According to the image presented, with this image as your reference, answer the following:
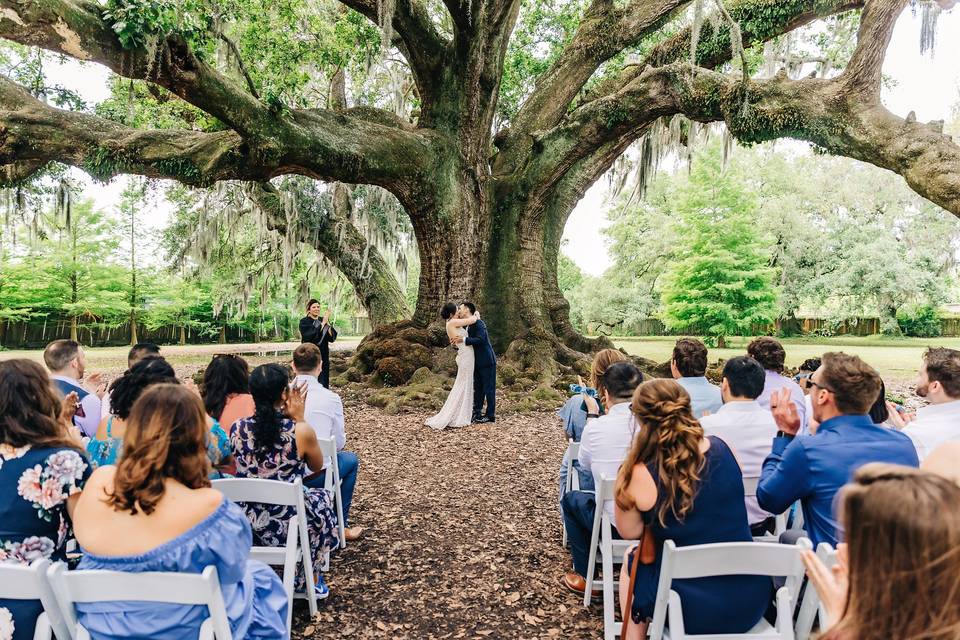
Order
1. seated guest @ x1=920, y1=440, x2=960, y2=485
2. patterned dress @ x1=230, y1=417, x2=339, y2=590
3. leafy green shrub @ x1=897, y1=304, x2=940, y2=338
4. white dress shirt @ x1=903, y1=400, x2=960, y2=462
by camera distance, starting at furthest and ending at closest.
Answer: leafy green shrub @ x1=897, y1=304, x2=940, y2=338 < patterned dress @ x1=230, y1=417, x2=339, y2=590 < white dress shirt @ x1=903, y1=400, x2=960, y2=462 < seated guest @ x1=920, y1=440, x2=960, y2=485

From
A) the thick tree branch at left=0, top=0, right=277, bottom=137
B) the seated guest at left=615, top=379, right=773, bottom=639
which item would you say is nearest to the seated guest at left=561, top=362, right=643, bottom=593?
the seated guest at left=615, top=379, right=773, bottom=639

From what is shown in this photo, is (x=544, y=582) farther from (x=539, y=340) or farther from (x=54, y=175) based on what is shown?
(x=54, y=175)

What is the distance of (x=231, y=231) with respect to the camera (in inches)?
535

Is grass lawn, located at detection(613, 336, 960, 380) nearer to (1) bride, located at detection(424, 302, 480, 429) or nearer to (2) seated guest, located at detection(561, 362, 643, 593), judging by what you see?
(1) bride, located at detection(424, 302, 480, 429)

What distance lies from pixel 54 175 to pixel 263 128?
531 centimetres

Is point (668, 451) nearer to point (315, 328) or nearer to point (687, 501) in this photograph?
point (687, 501)

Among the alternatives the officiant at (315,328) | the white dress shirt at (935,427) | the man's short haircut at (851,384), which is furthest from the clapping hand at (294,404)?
the officiant at (315,328)

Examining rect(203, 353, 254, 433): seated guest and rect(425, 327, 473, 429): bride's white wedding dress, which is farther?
rect(425, 327, 473, 429): bride's white wedding dress

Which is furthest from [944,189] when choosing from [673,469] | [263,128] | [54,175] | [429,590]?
[54,175]

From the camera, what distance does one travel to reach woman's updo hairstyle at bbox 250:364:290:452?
111 inches

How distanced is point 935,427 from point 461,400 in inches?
205

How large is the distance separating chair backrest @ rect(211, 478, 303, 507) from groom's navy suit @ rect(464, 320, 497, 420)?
15.5ft

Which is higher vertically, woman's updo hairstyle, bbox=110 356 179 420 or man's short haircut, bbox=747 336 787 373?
man's short haircut, bbox=747 336 787 373

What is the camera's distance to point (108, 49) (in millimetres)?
5844
